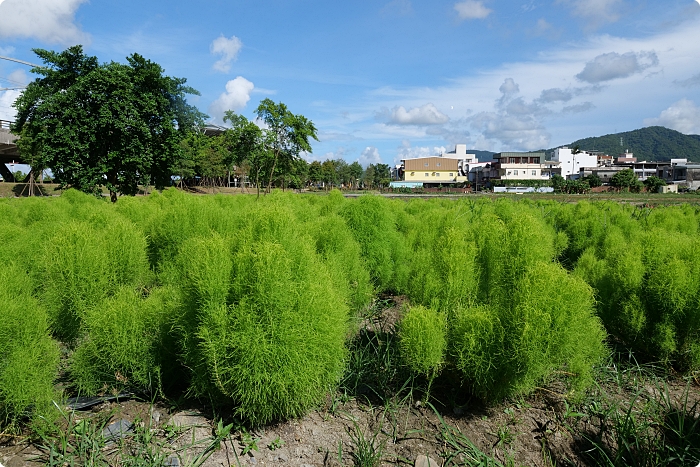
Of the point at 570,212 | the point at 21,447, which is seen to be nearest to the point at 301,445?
the point at 21,447

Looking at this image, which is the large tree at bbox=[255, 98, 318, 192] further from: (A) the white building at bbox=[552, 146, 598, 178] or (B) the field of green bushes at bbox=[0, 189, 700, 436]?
(A) the white building at bbox=[552, 146, 598, 178]

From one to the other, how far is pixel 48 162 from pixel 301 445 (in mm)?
15082

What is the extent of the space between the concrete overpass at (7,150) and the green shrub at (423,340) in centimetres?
3260

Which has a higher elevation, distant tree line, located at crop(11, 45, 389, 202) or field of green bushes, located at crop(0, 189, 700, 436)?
distant tree line, located at crop(11, 45, 389, 202)

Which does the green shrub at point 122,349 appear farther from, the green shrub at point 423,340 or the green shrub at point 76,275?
the green shrub at point 423,340

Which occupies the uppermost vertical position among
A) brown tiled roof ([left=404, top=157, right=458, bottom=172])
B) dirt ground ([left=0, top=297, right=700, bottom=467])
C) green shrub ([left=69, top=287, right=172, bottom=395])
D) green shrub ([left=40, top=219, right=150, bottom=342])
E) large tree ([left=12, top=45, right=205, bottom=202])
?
brown tiled roof ([left=404, top=157, right=458, bottom=172])

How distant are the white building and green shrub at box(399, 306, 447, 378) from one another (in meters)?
84.8

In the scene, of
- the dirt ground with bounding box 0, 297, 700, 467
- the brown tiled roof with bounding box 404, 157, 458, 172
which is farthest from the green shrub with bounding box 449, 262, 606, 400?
the brown tiled roof with bounding box 404, 157, 458, 172

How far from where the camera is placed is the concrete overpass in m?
29.6

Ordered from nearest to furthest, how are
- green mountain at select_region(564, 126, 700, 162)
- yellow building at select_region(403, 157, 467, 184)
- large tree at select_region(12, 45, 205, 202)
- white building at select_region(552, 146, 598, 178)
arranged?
large tree at select_region(12, 45, 205, 202), white building at select_region(552, 146, 598, 178), yellow building at select_region(403, 157, 467, 184), green mountain at select_region(564, 126, 700, 162)

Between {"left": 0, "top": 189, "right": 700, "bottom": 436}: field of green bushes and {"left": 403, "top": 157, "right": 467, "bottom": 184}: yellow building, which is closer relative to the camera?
{"left": 0, "top": 189, "right": 700, "bottom": 436}: field of green bushes

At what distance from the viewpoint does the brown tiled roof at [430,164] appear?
81.6m

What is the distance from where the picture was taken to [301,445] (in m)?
2.53

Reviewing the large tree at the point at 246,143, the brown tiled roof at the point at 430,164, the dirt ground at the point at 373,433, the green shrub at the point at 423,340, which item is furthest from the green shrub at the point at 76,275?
the brown tiled roof at the point at 430,164
